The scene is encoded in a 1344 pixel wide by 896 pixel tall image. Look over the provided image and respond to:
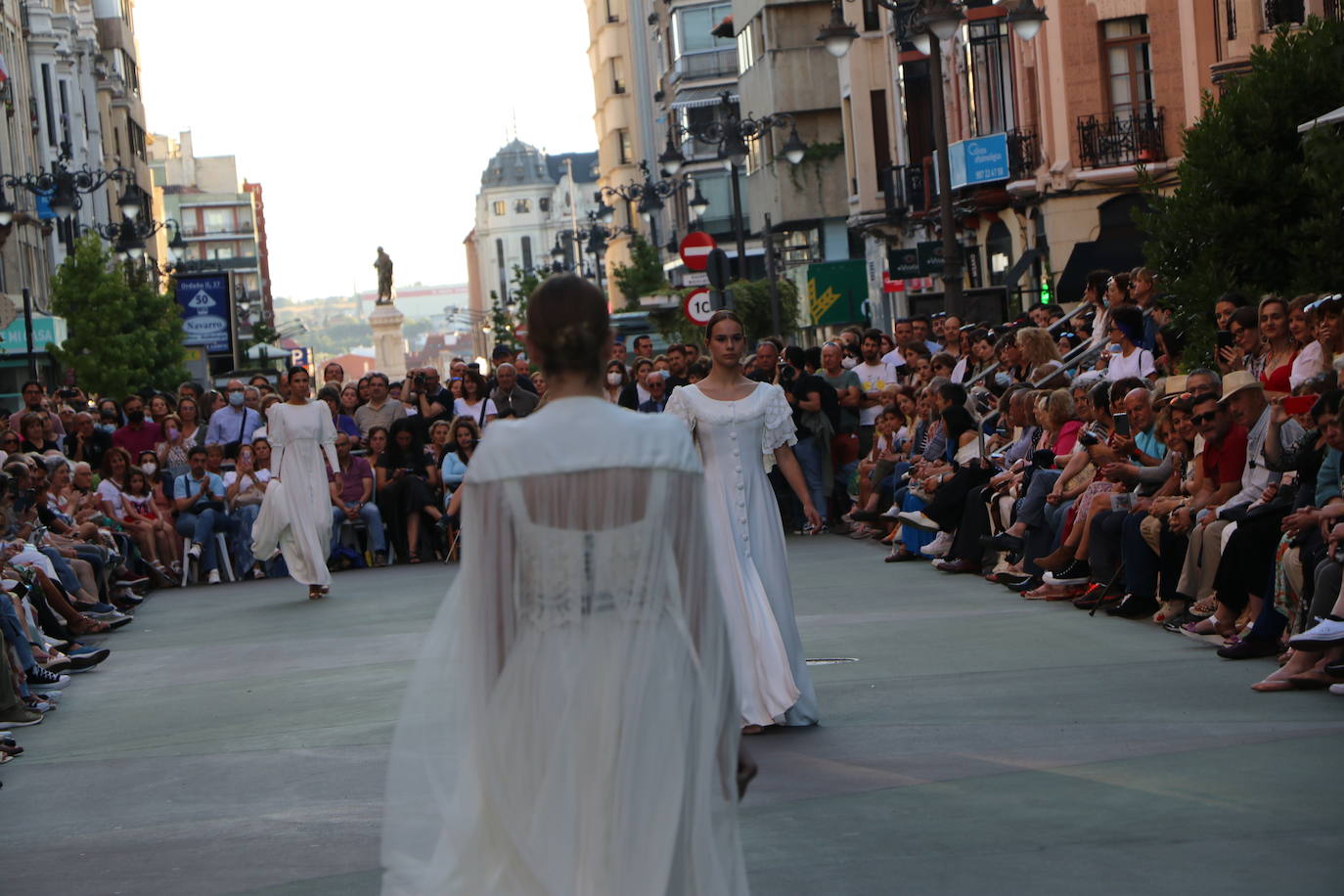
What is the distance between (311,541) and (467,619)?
603 inches

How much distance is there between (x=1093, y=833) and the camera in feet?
24.7

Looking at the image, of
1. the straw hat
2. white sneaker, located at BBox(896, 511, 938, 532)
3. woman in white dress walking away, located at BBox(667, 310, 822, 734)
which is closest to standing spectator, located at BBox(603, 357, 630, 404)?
white sneaker, located at BBox(896, 511, 938, 532)

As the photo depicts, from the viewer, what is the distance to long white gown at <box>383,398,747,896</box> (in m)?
4.78

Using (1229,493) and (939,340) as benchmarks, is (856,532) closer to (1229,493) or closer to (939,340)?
(939,340)

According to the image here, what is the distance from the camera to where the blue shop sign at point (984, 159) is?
39125 mm

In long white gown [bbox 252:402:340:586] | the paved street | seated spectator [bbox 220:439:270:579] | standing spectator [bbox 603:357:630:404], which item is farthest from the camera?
standing spectator [bbox 603:357:630:404]

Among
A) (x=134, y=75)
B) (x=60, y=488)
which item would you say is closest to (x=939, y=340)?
(x=60, y=488)

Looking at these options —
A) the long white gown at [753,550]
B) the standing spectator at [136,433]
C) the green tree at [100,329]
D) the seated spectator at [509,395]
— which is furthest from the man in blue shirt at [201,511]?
the green tree at [100,329]

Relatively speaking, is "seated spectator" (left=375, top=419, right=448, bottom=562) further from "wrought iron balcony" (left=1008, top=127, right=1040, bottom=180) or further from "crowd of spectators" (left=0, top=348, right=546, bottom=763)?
"wrought iron balcony" (left=1008, top=127, right=1040, bottom=180)

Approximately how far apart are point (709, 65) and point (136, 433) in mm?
59623

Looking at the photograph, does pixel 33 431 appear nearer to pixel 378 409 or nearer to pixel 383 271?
pixel 378 409

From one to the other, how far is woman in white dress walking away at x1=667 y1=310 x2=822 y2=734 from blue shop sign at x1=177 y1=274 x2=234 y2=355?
36038mm

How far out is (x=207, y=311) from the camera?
150 feet

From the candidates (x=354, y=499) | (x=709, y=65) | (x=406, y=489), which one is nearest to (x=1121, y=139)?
(x=406, y=489)
